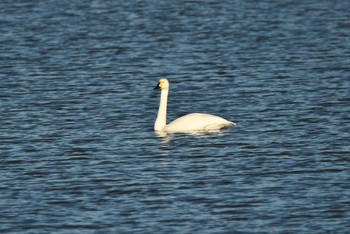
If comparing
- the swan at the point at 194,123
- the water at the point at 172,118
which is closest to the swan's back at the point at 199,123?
the swan at the point at 194,123

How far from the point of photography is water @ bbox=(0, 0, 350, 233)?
721 inches

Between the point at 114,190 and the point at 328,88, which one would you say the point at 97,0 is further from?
the point at 114,190

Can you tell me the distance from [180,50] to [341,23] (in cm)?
811

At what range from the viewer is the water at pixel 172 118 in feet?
60.1

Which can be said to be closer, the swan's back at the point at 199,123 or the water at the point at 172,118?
the water at the point at 172,118

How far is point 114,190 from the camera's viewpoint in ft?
64.8

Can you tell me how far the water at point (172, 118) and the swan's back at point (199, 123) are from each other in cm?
36

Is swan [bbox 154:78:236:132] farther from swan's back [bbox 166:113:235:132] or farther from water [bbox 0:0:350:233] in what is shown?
water [bbox 0:0:350:233]

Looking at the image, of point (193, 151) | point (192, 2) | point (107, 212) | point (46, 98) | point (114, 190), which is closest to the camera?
point (107, 212)

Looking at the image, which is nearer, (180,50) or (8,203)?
(8,203)

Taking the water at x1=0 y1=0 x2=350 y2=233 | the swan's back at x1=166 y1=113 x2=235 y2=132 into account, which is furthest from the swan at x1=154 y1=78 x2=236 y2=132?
the water at x1=0 y1=0 x2=350 y2=233

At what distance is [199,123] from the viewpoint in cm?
A: 2500

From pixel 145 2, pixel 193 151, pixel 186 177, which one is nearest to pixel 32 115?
pixel 193 151

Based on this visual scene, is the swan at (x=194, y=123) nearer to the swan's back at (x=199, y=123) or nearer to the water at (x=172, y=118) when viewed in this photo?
the swan's back at (x=199, y=123)
